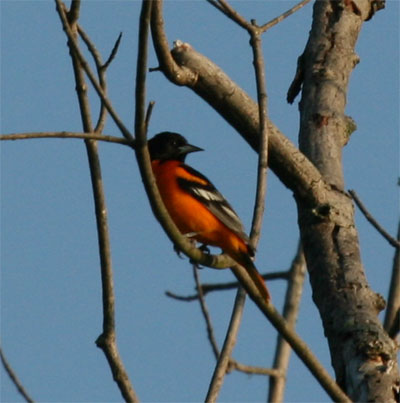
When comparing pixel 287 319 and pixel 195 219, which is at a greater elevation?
pixel 195 219

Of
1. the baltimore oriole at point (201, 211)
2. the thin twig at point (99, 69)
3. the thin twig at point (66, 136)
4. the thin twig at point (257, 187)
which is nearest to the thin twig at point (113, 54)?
the thin twig at point (99, 69)

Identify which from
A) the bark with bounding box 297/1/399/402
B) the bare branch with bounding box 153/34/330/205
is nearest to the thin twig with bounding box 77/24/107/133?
the bare branch with bounding box 153/34/330/205

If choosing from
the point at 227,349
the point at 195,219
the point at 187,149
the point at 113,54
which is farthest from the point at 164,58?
the point at 187,149

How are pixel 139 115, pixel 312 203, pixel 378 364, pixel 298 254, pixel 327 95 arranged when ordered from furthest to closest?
pixel 298 254 → pixel 327 95 → pixel 312 203 → pixel 378 364 → pixel 139 115

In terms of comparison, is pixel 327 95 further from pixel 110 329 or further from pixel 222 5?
pixel 110 329

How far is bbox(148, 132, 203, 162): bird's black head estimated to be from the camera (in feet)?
24.6

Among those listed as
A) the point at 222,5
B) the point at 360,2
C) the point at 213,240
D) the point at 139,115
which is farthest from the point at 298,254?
the point at 139,115

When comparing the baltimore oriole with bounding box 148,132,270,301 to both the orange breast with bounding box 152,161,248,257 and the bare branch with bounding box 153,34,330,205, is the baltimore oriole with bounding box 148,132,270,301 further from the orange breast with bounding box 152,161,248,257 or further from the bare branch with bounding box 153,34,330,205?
the bare branch with bounding box 153,34,330,205

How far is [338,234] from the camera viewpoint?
4.98 m

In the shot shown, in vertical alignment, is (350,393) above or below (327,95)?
below

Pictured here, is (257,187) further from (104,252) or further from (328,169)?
(328,169)

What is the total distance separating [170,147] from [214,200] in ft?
4.36

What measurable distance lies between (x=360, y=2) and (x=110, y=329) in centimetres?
316

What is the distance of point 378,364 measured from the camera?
420 cm
